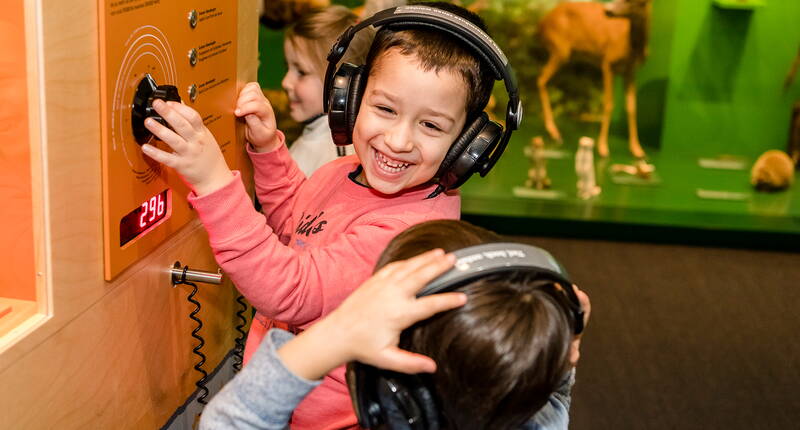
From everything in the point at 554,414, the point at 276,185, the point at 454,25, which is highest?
the point at 454,25

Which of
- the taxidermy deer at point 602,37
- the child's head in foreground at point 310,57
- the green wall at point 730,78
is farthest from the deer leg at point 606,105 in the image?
the child's head in foreground at point 310,57

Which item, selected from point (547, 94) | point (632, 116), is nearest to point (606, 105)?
point (632, 116)

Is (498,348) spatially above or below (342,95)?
below

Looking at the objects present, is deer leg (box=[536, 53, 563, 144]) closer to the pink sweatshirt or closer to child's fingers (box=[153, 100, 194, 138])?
the pink sweatshirt

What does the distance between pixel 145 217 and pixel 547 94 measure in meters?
3.45

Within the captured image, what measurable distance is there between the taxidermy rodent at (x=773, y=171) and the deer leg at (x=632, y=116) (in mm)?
592

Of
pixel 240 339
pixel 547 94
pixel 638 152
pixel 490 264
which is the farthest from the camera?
pixel 638 152

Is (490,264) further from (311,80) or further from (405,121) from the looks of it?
(311,80)

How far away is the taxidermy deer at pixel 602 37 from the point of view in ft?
13.9

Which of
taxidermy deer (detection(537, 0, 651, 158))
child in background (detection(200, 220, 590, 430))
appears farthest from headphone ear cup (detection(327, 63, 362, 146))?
taxidermy deer (detection(537, 0, 651, 158))

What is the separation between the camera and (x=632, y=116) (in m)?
4.52

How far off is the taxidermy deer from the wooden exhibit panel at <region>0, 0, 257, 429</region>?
3254mm

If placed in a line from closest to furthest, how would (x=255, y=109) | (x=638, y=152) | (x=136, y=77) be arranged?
1. (x=136, y=77)
2. (x=255, y=109)
3. (x=638, y=152)

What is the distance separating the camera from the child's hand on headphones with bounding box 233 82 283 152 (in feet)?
4.86
